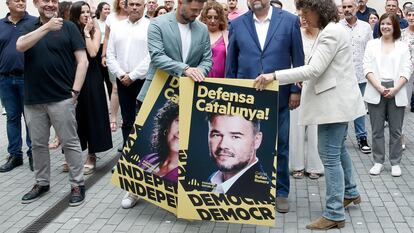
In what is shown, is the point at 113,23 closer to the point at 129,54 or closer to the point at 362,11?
the point at 129,54

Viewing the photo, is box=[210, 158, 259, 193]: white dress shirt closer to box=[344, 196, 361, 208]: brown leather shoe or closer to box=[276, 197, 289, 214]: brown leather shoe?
box=[276, 197, 289, 214]: brown leather shoe

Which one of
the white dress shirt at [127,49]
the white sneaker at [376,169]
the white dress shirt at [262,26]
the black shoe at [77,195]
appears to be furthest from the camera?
the white dress shirt at [127,49]

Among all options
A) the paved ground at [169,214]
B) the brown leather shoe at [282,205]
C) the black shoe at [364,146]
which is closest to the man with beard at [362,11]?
the black shoe at [364,146]

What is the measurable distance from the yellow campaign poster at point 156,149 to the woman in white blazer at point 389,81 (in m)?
2.56

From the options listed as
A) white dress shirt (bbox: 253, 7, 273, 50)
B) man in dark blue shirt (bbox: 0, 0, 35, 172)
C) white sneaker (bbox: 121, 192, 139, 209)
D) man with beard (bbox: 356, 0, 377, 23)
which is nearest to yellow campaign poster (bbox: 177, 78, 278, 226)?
white dress shirt (bbox: 253, 7, 273, 50)

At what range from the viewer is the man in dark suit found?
4.86 m

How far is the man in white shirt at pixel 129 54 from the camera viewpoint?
636 centimetres

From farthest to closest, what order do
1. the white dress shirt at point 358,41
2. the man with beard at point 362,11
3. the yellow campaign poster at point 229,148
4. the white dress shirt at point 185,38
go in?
1. the man with beard at point 362,11
2. the white dress shirt at point 358,41
3. the white dress shirt at point 185,38
4. the yellow campaign poster at point 229,148

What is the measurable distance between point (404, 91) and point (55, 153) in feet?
14.7

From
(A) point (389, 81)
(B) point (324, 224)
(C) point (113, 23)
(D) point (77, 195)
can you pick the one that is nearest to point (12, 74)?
(C) point (113, 23)

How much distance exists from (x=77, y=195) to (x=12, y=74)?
6.49 ft

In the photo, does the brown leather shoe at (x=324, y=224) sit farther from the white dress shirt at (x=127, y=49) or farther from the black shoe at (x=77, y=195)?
the white dress shirt at (x=127, y=49)

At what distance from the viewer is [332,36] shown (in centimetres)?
425

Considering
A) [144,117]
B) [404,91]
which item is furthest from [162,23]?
[404,91]
